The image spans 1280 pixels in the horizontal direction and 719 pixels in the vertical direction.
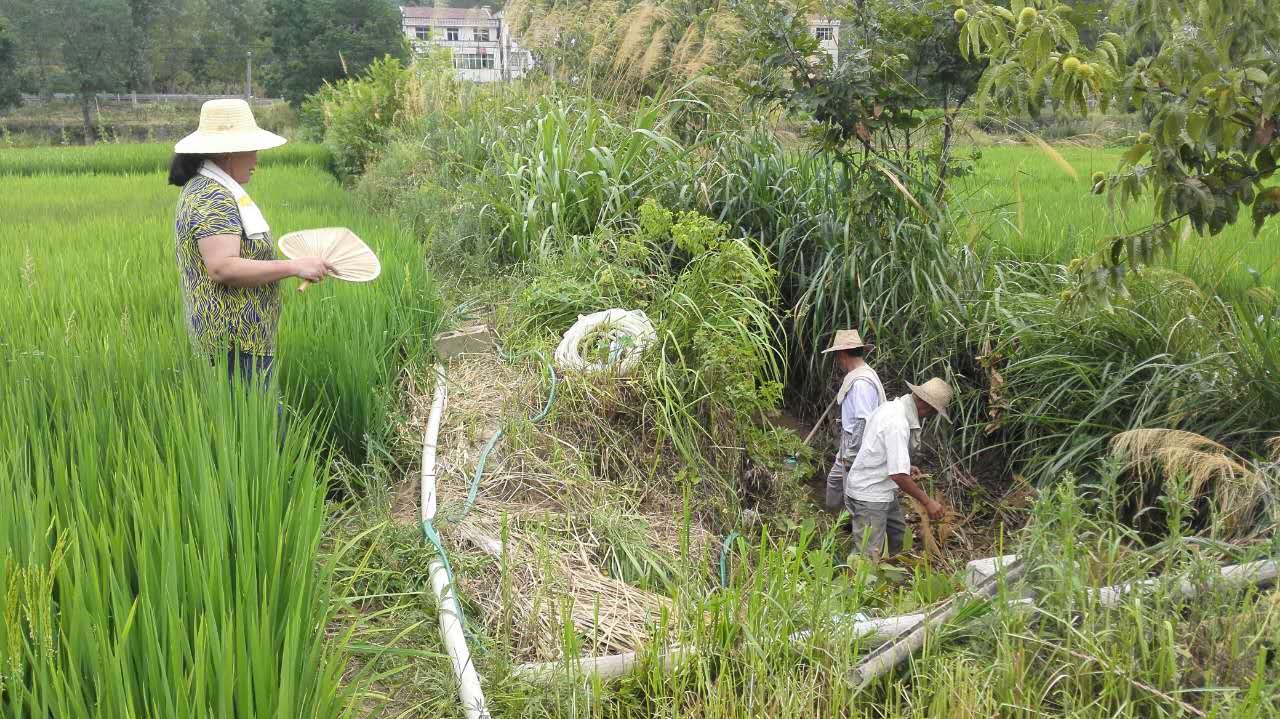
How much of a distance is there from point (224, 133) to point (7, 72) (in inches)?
1585

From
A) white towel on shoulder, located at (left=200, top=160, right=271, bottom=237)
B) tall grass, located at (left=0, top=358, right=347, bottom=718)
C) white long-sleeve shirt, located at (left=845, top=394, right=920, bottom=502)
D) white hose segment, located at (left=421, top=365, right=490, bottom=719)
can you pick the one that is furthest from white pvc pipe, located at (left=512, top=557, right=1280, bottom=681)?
white towel on shoulder, located at (left=200, top=160, right=271, bottom=237)

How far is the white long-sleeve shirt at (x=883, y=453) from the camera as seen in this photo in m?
3.81

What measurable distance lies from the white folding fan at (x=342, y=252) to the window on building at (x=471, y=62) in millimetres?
7468

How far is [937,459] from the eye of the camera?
4.80 m

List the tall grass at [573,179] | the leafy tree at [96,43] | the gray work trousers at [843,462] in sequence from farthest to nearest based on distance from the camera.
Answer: the leafy tree at [96,43] < the tall grass at [573,179] < the gray work trousers at [843,462]

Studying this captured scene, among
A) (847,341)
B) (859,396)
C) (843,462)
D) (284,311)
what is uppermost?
(284,311)

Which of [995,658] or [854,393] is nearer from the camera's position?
[995,658]

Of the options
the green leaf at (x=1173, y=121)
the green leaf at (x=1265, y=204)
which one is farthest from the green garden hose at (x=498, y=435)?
the green leaf at (x=1265, y=204)

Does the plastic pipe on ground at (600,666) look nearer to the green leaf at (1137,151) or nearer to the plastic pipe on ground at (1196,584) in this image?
the plastic pipe on ground at (1196,584)

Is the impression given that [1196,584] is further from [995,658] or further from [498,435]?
[498,435]

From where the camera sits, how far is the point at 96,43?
1638 inches

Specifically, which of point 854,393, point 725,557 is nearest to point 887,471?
point 854,393

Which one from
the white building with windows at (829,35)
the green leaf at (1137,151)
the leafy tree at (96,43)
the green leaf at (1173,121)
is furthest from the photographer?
the leafy tree at (96,43)

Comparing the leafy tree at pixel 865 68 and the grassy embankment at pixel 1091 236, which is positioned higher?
the leafy tree at pixel 865 68
